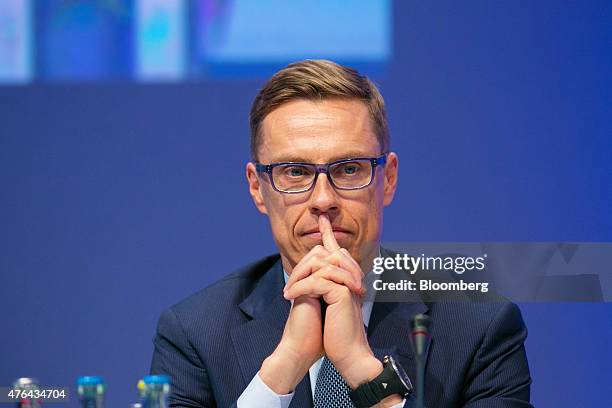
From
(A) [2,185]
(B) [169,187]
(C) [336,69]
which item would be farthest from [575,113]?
(A) [2,185]

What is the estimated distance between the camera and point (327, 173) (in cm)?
280

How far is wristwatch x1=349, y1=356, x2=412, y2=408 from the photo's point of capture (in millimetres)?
2477

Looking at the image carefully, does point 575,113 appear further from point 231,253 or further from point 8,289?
point 8,289

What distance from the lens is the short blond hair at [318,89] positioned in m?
2.94

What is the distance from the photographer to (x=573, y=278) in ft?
10.0

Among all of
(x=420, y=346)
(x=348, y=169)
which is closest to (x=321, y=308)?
(x=348, y=169)

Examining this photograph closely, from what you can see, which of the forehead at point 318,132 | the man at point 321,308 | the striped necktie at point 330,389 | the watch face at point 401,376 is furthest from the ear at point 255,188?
the watch face at point 401,376

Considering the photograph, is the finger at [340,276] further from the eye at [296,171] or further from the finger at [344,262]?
the eye at [296,171]

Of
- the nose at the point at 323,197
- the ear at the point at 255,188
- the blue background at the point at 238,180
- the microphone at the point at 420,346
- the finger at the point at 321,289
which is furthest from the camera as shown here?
the blue background at the point at 238,180

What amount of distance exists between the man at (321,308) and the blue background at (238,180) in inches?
31.9

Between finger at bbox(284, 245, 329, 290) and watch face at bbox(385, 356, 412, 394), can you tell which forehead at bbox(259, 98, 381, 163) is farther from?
watch face at bbox(385, 356, 412, 394)

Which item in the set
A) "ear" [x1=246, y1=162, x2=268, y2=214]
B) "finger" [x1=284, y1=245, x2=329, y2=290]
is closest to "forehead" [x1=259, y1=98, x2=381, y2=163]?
"ear" [x1=246, y1=162, x2=268, y2=214]

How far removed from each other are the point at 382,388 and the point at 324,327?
0.82 ft

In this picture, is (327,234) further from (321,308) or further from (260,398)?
(260,398)
